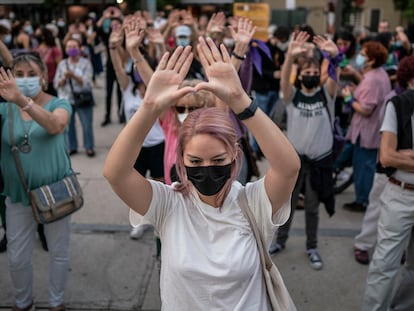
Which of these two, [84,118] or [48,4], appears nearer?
[84,118]

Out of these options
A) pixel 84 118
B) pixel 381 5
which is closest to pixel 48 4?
pixel 381 5

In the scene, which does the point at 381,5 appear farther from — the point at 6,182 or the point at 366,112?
the point at 6,182

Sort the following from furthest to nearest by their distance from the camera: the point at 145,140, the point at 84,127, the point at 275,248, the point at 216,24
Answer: the point at 84,127
the point at 216,24
the point at 145,140
the point at 275,248

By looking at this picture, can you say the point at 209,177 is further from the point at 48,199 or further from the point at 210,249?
the point at 48,199

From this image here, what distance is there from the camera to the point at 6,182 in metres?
3.14

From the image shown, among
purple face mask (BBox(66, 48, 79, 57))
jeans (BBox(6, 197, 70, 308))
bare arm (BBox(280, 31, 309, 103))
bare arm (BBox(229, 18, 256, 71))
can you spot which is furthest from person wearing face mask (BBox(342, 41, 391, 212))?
purple face mask (BBox(66, 48, 79, 57))

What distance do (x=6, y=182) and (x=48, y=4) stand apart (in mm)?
30625

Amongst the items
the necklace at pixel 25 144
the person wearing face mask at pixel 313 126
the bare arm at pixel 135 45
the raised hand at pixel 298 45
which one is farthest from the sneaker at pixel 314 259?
the necklace at pixel 25 144

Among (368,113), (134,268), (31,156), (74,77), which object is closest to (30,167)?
(31,156)

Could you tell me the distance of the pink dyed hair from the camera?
1834mm

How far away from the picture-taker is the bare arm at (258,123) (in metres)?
1.61

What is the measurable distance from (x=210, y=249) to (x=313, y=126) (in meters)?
2.30

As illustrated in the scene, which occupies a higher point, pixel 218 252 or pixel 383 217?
pixel 218 252

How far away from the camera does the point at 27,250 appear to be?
10.5ft
